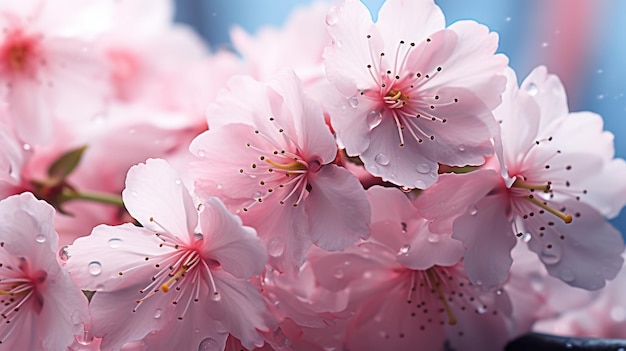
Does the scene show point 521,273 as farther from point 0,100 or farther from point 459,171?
Result: point 0,100

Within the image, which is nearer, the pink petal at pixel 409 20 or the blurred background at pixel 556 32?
the pink petal at pixel 409 20

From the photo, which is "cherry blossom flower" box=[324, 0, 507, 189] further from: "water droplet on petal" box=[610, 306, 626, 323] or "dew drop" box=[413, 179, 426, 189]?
"water droplet on petal" box=[610, 306, 626, 323]

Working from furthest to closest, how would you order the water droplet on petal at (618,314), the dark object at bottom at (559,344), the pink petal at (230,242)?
1. the water droplet on petal at (618,314)
2. the dark object at bottom at (559,344)
3. the pink petal at (230,242)

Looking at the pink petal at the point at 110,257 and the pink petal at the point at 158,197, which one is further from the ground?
the pink petal at the point at 158,197

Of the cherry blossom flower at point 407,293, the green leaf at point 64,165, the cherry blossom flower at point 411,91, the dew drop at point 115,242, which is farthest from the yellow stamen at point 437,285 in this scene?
the green leaf at point 64,165

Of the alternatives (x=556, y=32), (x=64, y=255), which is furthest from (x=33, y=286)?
(x=556, y=32)

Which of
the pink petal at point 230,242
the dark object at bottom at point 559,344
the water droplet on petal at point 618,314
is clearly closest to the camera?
the pink petal at point 230,242

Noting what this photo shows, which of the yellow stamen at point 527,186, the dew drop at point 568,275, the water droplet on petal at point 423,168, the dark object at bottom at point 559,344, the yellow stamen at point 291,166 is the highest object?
the water droplet on petal at point 423,168

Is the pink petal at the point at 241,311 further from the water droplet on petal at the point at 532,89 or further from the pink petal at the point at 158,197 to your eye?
the water droplet on petal at the point at 532,89

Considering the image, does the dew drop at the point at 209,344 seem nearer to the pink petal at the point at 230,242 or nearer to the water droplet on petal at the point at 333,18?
the pink petal at the point at 230,242
